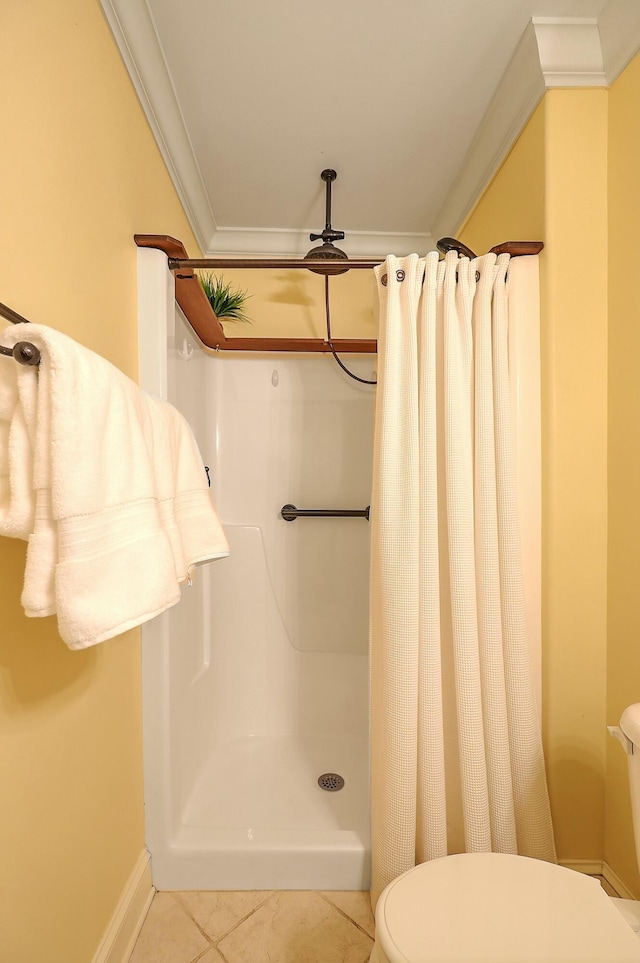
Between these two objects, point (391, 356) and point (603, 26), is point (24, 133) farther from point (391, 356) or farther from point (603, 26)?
point (603, 26)

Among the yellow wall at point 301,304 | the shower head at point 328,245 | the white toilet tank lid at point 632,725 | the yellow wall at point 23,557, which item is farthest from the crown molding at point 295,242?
the white toilet tank lid at point 632,725

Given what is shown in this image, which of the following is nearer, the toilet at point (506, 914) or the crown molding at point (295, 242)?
the toilet at point (506, 914)

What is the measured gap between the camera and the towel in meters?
0.72

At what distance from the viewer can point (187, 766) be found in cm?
171

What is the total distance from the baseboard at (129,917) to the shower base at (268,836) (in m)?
0.05

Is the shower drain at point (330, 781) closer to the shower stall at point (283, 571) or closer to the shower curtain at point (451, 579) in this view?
the shower stall at point (283, 571)

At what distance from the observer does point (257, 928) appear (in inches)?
54.6

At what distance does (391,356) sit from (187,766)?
1.42 meters

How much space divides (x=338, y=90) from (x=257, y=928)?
7.82 feet

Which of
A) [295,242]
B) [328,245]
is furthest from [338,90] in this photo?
[295,242]

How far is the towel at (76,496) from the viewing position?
0.72 metres

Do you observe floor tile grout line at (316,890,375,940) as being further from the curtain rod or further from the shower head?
the shower head

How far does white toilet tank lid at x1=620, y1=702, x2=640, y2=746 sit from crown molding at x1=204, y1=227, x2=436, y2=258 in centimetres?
222

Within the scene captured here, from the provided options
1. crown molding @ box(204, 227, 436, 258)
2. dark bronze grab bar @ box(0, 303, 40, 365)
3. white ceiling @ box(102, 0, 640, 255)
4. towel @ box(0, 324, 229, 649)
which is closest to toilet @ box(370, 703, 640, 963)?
towel @ box(0, 324, 229, 649)
